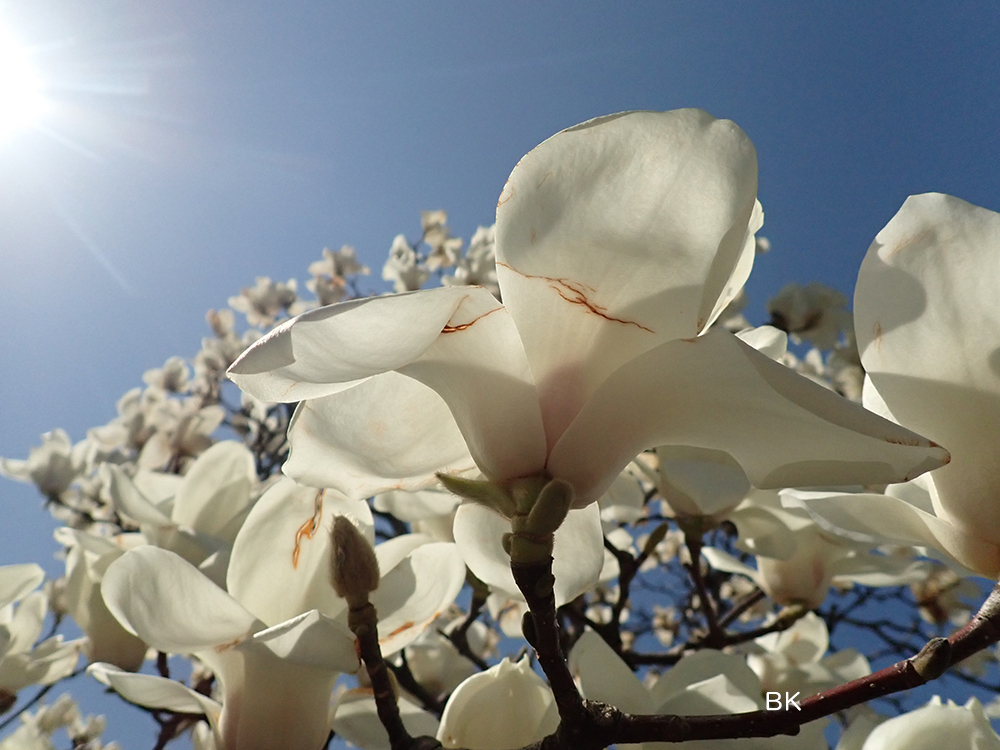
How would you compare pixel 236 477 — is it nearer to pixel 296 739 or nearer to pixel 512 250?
pixel 296 739

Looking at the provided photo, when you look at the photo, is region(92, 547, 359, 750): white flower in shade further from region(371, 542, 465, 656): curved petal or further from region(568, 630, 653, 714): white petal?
region(568, 630, 653, 714): white petal

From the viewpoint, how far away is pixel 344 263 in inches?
170

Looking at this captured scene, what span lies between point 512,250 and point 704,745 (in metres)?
0.39

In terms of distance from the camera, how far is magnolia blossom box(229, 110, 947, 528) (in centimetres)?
33

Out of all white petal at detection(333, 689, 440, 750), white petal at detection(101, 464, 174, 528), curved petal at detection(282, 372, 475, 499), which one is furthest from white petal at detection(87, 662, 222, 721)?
white petal at detection(101, 464, 174, 528)

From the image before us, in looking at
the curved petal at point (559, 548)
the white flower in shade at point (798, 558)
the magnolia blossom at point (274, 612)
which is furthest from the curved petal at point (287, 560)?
the white flower in shade at point (798, 558)

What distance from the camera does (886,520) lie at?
47 centimetres

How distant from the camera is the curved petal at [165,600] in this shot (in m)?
0.54

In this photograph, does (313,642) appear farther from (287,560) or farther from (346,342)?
(346,342)

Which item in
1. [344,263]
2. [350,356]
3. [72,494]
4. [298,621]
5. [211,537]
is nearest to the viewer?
[350,356]

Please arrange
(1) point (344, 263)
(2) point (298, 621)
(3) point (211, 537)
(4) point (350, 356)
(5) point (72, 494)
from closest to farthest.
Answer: (4) point (350, 356) → (2) point (298, 621) → (3) point (211, 537) → (5) point (72, 494) → (1) point (344, 263)

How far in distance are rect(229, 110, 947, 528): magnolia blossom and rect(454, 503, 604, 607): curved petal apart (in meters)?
0.13

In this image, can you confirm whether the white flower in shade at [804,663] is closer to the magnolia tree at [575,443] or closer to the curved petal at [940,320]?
the magnolia tree at [575,443]

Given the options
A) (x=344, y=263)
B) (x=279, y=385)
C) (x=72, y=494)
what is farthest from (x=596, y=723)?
(x=344, y=263)
